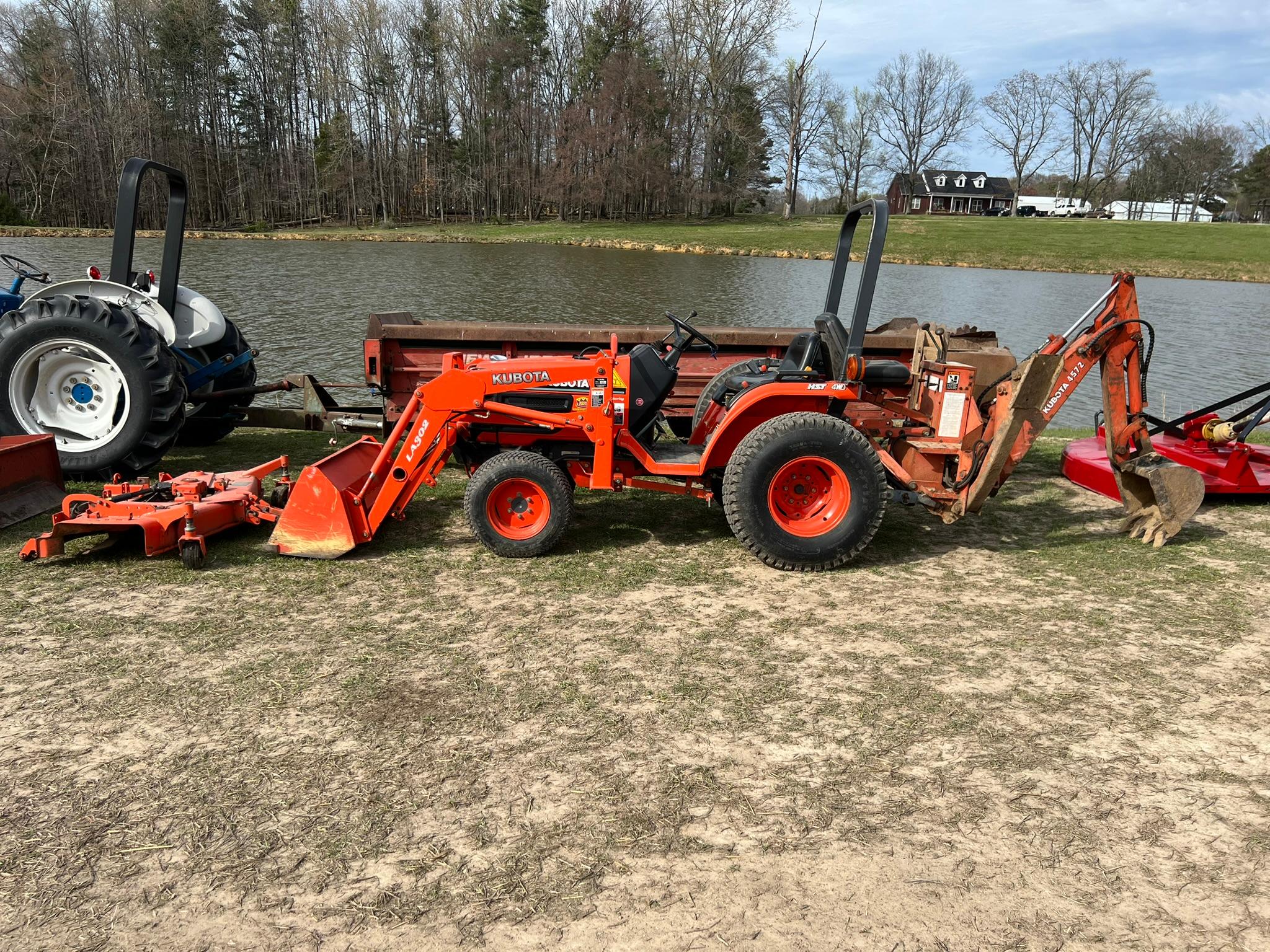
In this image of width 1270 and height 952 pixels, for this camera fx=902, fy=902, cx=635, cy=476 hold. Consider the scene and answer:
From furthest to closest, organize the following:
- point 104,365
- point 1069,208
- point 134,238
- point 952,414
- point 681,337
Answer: point 1069,208 < point 134,238 < point 104,365 < point 681,337 < point 952,414

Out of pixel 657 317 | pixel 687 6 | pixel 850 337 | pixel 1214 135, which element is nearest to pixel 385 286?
pixel 657 317

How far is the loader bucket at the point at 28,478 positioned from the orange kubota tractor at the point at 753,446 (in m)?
1.84

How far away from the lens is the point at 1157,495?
20.5 feet

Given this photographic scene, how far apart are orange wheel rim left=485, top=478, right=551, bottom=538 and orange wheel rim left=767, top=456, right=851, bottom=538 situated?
1.42 meters

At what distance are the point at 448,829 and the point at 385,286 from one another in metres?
20.4

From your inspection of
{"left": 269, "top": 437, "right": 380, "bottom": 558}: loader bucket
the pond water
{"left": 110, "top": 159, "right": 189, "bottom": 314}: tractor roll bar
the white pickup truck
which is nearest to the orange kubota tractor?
{"left": 269, "top": 437, "right": 380, "bottom": 558}: loader bucket

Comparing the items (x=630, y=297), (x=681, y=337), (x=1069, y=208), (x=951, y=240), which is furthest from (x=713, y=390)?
(x=1069, y=208)

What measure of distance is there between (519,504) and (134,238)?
4.26 metres

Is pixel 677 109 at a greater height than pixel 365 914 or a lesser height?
greater

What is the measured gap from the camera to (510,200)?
5716 centimetres

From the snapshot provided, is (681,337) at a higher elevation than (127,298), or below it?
below

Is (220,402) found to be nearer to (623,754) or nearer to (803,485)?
(803,485)

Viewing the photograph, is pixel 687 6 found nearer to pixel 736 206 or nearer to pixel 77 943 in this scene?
pixel 736 206

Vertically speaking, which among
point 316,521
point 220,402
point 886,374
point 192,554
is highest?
point 886,374
